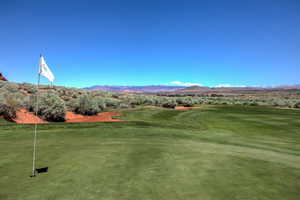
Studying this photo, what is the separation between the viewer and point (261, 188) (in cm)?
393

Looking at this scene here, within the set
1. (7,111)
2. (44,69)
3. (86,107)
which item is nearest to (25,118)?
(7,111)

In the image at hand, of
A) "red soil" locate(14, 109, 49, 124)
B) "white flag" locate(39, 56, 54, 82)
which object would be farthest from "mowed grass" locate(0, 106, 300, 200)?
"red soil" locate(14, 109, 49, 124)

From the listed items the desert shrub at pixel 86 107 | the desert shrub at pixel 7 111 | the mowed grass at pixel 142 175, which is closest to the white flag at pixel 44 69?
the mowed grass at pixel 142 175

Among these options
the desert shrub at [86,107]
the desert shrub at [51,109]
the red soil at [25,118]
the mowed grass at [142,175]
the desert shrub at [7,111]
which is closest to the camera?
the mowed grass at [142,175]

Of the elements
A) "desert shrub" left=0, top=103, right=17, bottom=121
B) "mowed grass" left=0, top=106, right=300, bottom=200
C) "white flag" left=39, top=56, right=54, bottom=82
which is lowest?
"mowed grass" left=0, top=106, right=300, bottom=200

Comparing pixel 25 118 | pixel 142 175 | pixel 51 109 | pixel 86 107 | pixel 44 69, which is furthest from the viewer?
pixel 86 107

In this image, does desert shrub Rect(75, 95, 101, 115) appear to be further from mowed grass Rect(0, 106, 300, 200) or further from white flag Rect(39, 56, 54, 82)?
white flag Rect(39, 56, 54, 82)

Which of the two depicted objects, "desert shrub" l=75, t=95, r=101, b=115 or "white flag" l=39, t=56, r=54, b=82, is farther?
"desert shrub" l=75, t=95, r=101, b=115

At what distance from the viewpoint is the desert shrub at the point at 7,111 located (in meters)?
14.6

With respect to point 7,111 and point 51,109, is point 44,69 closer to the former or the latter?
point 7,111

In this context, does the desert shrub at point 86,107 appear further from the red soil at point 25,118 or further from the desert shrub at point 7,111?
the desert shrub at point 7,111

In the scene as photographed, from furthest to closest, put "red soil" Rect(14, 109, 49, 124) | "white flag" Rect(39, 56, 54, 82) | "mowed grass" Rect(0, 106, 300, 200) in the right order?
"red soil" Rect(14, 109, 49, 124) → "white flag" Rect(39, 56, 54, 82) → "mowed grass" Rect(0, 106, 300, 200)

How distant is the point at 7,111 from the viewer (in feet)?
48.8

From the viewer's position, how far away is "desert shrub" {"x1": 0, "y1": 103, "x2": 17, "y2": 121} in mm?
14618
